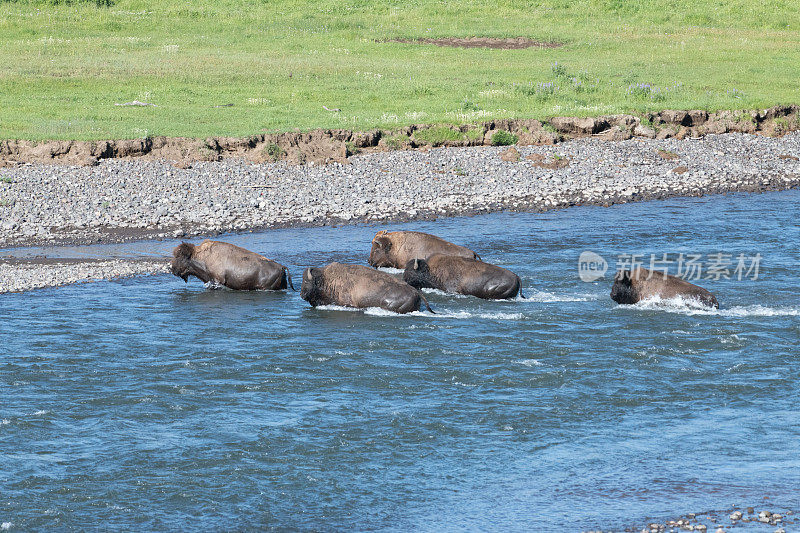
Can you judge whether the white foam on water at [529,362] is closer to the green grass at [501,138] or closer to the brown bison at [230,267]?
the brown bison at [230,267]

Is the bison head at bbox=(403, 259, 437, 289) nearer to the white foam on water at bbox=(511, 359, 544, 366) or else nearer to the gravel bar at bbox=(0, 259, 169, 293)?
the white foam on water at bbox=(511, 359, 544, 366)

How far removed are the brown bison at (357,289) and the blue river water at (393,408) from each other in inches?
13.0

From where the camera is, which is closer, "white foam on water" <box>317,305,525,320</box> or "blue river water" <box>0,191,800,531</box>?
"blue river water" <box>0,191,800,531</box>

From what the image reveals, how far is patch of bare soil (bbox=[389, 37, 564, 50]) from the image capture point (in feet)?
161

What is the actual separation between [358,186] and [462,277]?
10528mm

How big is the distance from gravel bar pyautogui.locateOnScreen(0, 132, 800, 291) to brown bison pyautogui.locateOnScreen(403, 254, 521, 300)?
6.10 meters

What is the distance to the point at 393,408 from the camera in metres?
12.9

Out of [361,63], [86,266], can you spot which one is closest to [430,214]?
[86,266]

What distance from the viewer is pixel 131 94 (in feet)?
122

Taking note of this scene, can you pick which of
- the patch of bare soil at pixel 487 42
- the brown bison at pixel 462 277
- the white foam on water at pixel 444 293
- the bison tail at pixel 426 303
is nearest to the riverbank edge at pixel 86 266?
the brown bison at pixel 462 277

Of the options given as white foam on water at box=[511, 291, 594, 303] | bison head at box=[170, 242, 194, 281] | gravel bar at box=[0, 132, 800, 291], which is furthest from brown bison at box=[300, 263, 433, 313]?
gravel bar at box=[0, 132, 800, 291]

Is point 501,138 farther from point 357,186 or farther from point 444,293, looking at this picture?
point 444,293

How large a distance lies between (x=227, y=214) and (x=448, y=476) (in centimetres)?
1547

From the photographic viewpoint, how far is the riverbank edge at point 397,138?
28750mm
